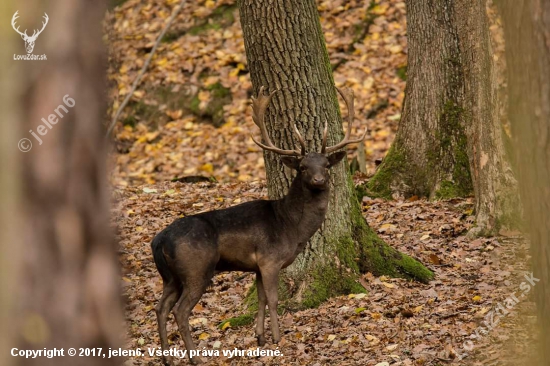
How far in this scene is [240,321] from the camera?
27.9 feet

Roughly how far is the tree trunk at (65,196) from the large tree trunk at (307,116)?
568 cm

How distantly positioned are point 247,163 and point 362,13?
5.01 metres

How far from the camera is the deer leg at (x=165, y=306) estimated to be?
298 inches

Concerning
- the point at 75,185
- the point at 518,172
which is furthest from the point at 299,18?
the point at 75,185

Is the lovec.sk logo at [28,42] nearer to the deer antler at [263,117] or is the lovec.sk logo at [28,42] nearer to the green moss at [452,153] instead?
the deer antler at [263,117]

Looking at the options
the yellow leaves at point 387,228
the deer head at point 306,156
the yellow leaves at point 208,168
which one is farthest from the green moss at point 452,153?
the yellow leaves at point 208,168

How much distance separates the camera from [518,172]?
432 cm

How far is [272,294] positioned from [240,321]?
2.68ft

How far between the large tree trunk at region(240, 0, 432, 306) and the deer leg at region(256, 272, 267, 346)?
57cm

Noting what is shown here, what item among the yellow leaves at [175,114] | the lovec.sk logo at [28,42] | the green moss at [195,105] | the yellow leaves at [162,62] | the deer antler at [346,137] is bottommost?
the deer antler at [346,137]

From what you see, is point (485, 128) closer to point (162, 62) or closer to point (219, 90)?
point (219, 90)

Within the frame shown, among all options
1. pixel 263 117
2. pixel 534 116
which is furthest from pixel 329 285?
pixel 534 116

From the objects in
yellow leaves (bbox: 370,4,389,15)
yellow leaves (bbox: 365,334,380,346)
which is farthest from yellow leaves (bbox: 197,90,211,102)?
yellow leaves (bbox: 365,334,380,346)

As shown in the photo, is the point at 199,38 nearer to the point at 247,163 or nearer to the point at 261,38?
the point at 247,163
